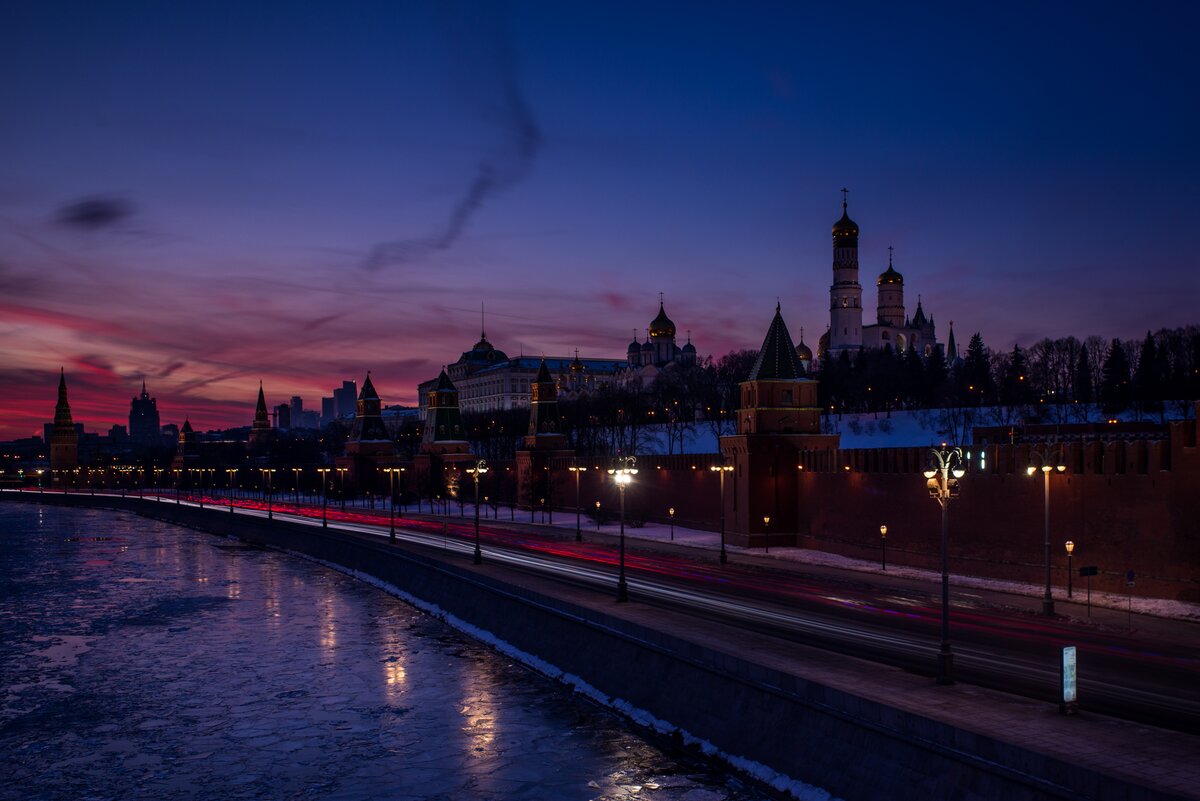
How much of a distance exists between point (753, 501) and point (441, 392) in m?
56.1

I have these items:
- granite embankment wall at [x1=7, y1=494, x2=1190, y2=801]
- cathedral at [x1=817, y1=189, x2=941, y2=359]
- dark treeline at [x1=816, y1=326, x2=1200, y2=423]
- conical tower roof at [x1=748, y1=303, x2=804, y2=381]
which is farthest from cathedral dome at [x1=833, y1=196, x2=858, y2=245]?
granite embankment wall at [x1=7, y1=494, x2=1190, y2=801]

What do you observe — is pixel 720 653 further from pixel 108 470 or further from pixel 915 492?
pixel 108 470

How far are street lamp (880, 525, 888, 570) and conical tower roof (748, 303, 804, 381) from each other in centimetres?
1237

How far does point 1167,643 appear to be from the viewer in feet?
79.1

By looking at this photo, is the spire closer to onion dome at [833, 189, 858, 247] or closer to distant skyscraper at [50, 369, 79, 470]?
distant skyscraper at [50, 369, 79, 470]

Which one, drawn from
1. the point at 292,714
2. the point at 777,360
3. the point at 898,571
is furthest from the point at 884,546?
the point at 292,714

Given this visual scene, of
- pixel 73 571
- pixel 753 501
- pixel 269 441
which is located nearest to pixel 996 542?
pixel 753 501

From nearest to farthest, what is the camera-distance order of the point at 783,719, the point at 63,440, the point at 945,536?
the point at 783,719 → the point at 945,536 → the point at 63,440

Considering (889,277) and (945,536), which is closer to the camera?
(945,536)

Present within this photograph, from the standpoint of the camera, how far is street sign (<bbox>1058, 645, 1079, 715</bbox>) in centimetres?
1502

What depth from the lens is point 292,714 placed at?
21.5 m

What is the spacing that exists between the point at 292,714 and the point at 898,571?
24.8 m

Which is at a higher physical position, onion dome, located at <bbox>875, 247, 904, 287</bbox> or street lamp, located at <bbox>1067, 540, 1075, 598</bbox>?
onion dome, located at <bbox>875, 247, 904, 287</bbox>

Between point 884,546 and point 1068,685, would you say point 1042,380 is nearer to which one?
point 884,546
